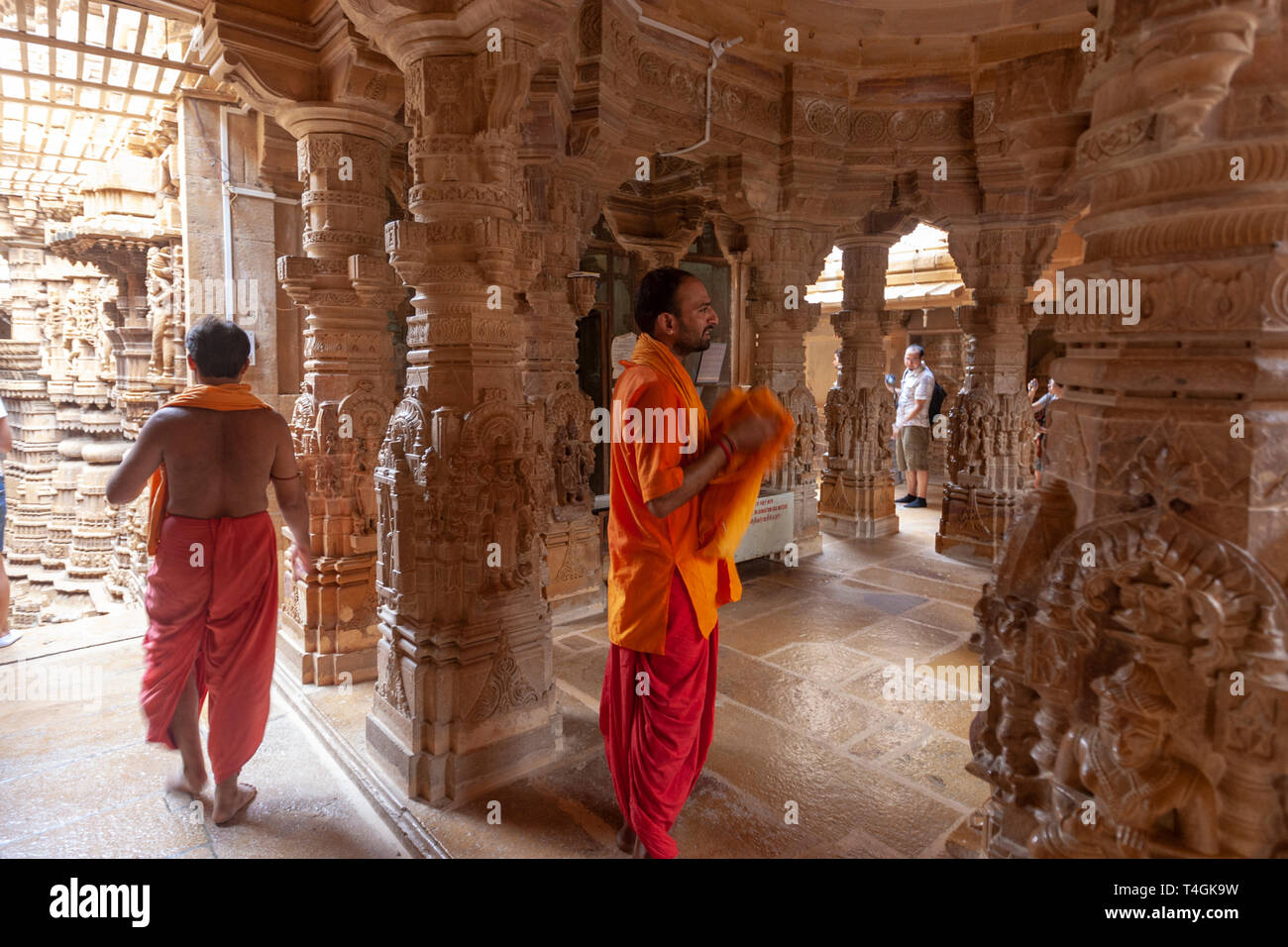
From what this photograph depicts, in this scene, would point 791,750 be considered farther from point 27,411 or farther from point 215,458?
point 27,411

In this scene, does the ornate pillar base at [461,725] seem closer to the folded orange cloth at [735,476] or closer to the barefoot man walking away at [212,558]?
the barefoot man walking away at [212,558]

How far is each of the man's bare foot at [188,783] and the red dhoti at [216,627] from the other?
18 centimetres

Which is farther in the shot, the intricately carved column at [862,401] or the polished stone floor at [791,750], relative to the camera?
the intricately carved column at [862,401]

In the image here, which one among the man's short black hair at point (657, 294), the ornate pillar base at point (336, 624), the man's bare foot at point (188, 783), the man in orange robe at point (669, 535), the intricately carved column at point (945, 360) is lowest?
the man's bare foot at point (188, 783)

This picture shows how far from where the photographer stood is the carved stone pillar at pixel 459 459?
275 centimetres

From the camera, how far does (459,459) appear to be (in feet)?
9.25

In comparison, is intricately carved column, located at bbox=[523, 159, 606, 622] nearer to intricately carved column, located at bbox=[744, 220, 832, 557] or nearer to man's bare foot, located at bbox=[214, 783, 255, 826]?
intricately carved column, located at bbox=[744, 220, 832, 557]

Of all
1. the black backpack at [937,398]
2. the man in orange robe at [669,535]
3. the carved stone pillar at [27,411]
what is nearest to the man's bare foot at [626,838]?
the man in orange robe at [669,535]

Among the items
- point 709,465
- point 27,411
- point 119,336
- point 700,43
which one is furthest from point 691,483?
point 27,411

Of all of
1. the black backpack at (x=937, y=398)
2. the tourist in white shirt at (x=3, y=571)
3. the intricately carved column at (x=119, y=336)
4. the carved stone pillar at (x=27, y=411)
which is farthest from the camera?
the carved stone pillar at (x=27, y=411)

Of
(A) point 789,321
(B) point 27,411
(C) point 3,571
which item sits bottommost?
(C) point 3,571

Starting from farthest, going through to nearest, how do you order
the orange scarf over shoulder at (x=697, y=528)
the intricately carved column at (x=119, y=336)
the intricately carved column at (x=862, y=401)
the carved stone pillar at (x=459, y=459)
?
the intricately carved column at (x=119, y=336) < the intricately carved column at (x=862, y=401) < the carved stone pillar at (x=459, y=459) < the orange scarf over shoulder at (x=697, y=528)

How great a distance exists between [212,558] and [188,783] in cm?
96

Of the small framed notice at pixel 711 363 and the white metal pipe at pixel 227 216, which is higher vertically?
the white metal pipe at pixel 227 216
